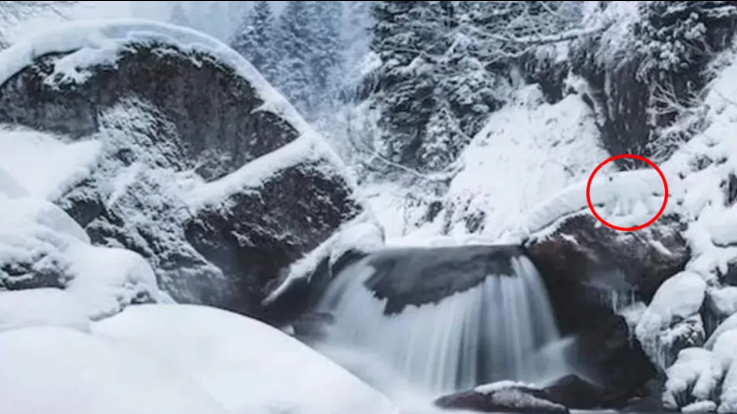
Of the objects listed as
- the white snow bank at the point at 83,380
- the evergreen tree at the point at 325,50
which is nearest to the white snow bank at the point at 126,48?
the evergreen tree at the point at 325,50

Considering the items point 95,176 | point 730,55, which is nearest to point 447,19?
point 730,55

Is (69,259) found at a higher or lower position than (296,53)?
lower

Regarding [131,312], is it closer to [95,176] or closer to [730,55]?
[95,176]

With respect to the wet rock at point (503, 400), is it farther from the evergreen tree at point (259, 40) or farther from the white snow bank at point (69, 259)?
the evergreen tree at point (259, 40)

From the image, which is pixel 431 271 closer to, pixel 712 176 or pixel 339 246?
pixel 339 246

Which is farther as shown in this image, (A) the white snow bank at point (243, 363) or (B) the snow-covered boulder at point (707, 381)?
(B) the snow-covered boulder at point (707, 381)

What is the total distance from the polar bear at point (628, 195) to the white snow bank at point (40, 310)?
1.76m

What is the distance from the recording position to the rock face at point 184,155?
2760mm

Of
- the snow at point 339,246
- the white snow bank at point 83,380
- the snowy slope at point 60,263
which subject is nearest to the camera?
the white snow bank at point 83,380

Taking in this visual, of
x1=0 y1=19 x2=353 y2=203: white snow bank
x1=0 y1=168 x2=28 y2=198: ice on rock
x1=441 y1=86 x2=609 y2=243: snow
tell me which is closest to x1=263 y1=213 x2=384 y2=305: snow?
x1=0 y1=19 x2=353 y2=203: white snow bank

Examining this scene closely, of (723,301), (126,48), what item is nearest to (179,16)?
(126,48)

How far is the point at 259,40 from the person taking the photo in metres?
2.86

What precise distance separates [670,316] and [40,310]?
202 centimetres

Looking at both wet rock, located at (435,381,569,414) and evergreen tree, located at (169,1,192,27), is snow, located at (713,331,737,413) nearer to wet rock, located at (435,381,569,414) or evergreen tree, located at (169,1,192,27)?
wet rock, located at (435,381,569,414)
